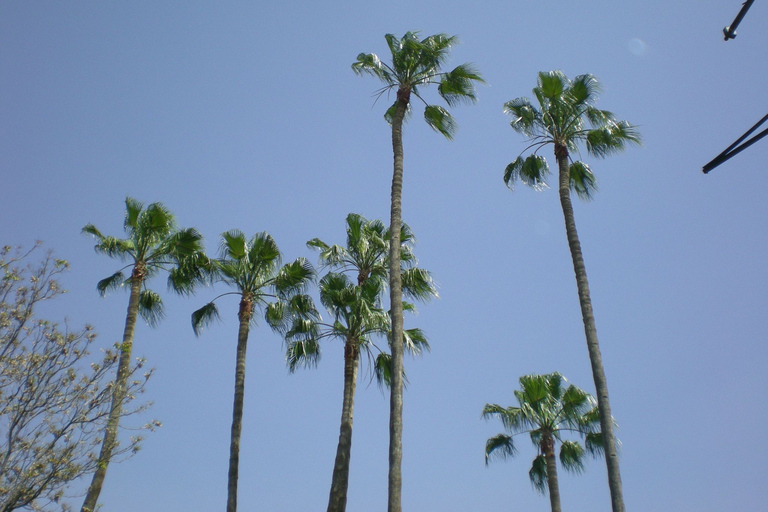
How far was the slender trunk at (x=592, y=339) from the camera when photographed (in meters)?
15.3

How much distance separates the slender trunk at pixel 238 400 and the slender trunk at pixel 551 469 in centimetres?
1152

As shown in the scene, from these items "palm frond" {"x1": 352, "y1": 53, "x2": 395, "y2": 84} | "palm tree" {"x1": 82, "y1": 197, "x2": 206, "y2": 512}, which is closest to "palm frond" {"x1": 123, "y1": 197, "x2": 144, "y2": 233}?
"palm tree" {"x1": 82, "y1": 197, "x2": 206, "y2": 512}

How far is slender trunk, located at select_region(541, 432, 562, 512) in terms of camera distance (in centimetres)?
2445

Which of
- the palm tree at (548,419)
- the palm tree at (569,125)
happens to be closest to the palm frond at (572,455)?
the palm tree at (548,419)

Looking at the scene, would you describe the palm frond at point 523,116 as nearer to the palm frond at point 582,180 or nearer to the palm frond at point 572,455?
the palm frond at point 582,180

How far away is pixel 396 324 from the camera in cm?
1673

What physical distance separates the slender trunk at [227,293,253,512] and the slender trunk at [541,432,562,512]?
11.5m

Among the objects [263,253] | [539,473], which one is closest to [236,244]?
[263,253]

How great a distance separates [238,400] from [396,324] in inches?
274

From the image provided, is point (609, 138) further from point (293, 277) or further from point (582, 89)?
point (293, 277)

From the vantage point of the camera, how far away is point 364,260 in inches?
942

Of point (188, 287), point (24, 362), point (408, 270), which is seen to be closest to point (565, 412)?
point (408, 270)

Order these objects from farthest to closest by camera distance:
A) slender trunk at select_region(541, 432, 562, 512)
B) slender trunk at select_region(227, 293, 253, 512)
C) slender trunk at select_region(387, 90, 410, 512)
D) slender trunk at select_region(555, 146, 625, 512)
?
slender trunk at select_region(541, 432, 562, 512) → slender trunk at select_region(227, 293, 253, 512) → slender trunk at select_region(555, 146, 625, 512) → slender trunk at select_region(387, 90, 410, 512)

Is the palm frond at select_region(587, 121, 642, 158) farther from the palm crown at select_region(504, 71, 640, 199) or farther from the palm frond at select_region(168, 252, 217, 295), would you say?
the palm frond at select_region(168, 252, 217, 295)
